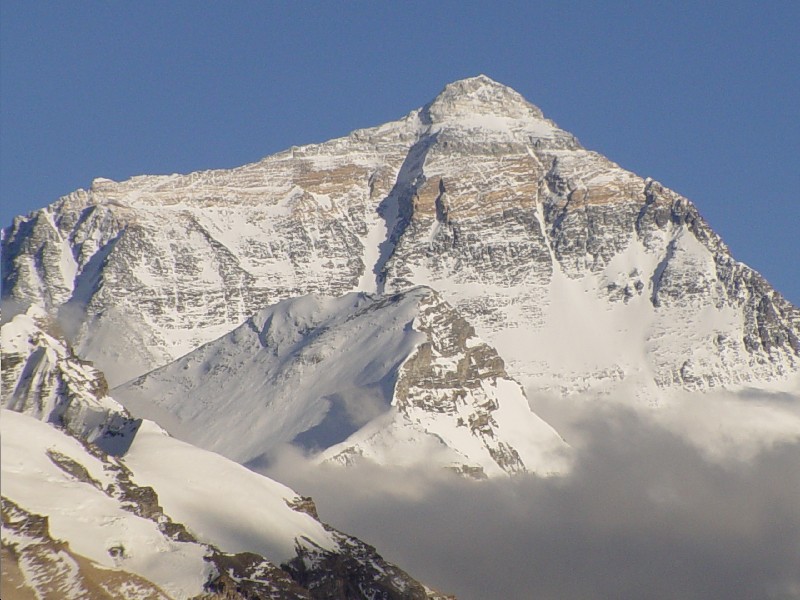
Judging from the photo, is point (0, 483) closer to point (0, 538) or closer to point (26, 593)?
point (0, 538)

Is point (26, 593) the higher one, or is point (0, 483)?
point (26, 593)

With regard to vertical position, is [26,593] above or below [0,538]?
above

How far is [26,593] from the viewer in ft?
655

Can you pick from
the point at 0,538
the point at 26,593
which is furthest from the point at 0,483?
the point at 26,593

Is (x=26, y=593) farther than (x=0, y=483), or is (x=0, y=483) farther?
(x=26, y=593)

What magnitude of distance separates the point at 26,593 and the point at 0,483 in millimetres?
64730

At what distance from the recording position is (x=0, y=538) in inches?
5551

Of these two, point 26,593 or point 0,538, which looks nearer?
point 0,538

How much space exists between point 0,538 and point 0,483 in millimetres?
5435

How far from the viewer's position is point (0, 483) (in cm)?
13688
